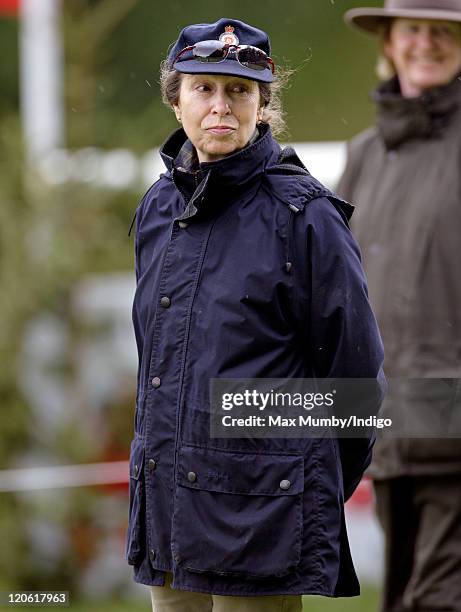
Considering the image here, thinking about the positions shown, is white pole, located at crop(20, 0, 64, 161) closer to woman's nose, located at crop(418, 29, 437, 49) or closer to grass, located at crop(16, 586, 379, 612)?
grass, located at crop(16, 586, 379, 612)

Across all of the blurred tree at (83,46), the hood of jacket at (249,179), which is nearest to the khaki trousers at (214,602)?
the hood of jacket at (249,179)

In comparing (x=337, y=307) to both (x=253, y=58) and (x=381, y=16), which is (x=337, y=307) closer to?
(x=253, y=58)

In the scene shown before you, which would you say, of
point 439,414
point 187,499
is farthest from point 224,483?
point 439,414

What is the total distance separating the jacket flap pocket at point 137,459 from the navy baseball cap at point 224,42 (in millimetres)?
859

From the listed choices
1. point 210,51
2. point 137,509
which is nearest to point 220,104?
point 210,51

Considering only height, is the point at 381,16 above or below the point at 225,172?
above

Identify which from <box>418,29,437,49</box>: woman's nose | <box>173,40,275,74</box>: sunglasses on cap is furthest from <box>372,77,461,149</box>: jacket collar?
<box>173,40,275,74</box>: sunglasses on cap

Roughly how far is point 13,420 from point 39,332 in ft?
1.75

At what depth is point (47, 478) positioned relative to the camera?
662 centimetres

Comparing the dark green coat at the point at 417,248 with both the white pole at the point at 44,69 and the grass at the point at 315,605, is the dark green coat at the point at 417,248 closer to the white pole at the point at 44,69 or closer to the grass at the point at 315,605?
the grass at the point at 315,605

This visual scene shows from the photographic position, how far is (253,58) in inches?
119

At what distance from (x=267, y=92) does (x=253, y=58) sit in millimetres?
112

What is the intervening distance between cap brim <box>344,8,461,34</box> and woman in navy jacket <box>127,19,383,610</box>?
152 cm

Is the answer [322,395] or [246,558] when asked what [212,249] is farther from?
[246,558]
